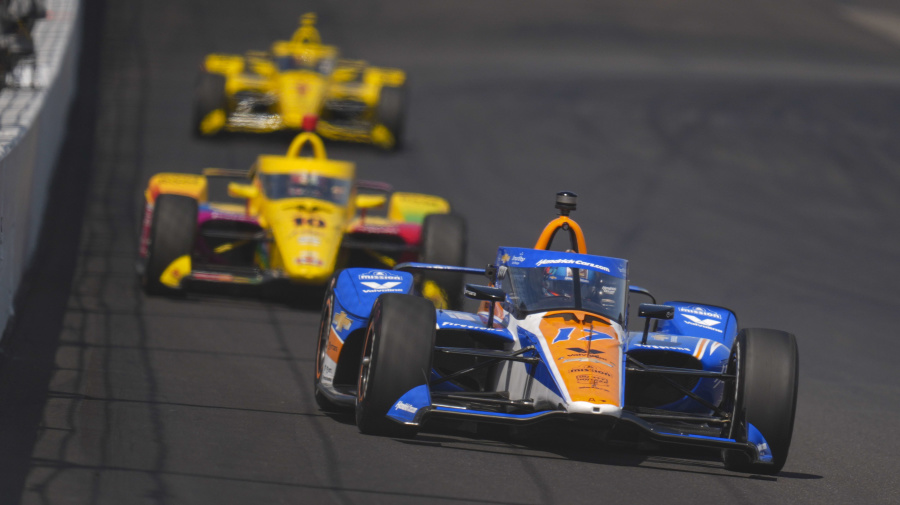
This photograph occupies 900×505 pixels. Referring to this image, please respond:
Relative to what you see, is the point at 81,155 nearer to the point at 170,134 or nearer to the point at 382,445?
the point at 170,134

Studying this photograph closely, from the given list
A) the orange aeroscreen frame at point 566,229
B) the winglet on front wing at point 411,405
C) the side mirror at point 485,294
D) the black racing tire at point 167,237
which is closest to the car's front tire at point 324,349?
the winglet on front wing at point 411,405

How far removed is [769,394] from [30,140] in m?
7.87

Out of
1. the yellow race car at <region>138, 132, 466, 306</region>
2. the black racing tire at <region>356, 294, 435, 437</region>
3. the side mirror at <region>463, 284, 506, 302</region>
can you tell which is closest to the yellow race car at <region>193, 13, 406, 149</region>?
the yellow race car at <region>138, 132, 466, 306</region>

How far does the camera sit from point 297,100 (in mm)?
21812

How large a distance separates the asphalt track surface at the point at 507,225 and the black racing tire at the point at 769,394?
0.27 meters

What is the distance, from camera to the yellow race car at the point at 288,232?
12.8 metres

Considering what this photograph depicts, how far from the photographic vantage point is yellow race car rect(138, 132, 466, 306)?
12805 millimetres

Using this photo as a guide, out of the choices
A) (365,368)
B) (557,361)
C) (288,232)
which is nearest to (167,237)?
(288,232)

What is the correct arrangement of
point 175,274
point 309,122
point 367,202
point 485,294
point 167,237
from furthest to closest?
point 309,122 < point 367,202 < point 167,237 < point 175,274 < point 485,294

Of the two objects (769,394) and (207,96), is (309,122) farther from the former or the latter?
(769,394)

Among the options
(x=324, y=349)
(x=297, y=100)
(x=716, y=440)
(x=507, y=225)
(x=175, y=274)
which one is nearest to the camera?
(x=716, y=440)

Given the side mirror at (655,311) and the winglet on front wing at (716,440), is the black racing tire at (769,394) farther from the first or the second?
the side mirror at (655,311)

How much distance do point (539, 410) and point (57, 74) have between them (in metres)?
13.2

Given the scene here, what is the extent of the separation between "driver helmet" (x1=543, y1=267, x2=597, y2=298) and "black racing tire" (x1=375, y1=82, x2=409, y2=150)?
44.8ft
